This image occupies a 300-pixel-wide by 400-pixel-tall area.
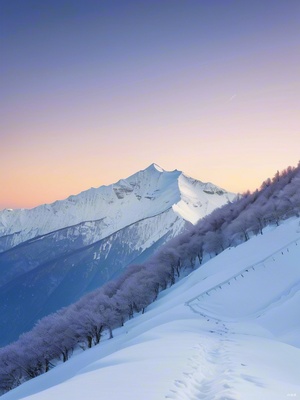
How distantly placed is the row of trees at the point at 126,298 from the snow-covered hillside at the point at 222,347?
601 inches

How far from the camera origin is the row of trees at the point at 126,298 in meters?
67.1

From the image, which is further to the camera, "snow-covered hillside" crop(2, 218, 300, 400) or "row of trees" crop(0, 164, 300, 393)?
"row of trees" crop(0, 164, 300, 393)

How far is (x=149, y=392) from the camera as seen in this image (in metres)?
11.5

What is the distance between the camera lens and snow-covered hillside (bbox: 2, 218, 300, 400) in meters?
12.2

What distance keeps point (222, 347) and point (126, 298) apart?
54380 millimetres

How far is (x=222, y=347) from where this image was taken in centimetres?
2373

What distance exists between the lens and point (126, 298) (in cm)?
7612

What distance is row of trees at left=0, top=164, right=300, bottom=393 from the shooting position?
220 feet

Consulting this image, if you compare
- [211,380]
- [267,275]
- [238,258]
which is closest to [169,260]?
[238,258]

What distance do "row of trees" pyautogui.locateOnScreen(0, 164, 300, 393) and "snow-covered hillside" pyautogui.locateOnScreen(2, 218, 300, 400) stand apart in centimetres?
1526

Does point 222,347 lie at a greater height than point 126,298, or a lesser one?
greater

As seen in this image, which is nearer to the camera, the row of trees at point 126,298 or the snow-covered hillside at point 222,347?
the snow-covered hillside at point 222,347

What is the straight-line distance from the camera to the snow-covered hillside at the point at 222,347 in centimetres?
1224

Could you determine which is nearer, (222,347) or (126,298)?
(222,347)
